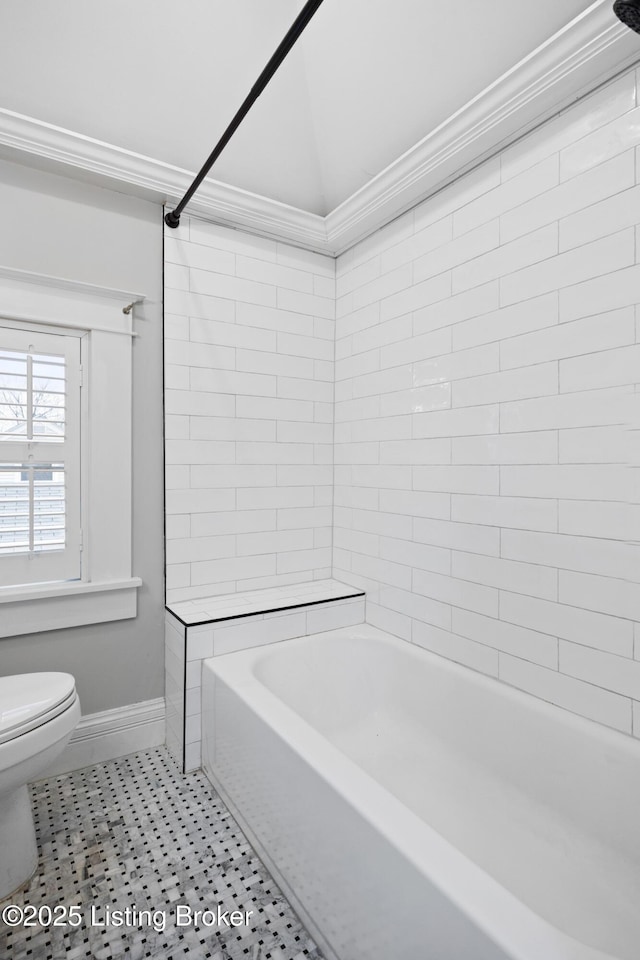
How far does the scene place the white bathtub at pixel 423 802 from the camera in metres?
1.02

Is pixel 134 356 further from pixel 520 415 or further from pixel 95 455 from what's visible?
pixel 520 415

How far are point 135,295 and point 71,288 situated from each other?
25 cm

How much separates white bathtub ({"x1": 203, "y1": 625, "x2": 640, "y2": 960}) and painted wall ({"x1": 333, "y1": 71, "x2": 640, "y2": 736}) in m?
0.17

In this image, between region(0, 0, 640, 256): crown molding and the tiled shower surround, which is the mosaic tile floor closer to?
the tiled shower surround

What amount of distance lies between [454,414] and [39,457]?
171 centimetres

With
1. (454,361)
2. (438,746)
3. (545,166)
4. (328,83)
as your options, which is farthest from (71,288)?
(438,746)

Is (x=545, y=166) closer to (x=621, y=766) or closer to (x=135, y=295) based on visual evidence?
(x=135, y=295)

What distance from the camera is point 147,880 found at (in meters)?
1.54

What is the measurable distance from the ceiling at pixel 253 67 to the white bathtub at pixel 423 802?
2208mm

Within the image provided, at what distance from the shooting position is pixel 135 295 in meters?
2.19

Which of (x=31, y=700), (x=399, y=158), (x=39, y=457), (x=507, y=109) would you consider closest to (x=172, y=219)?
(x=399, y=158)

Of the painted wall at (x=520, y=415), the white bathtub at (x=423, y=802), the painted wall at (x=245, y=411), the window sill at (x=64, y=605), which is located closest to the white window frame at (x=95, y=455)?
the window sill at (x=64, y=605)

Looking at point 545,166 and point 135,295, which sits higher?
point 545,166

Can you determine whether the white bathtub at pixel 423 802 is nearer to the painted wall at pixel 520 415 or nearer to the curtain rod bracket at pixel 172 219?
the painted wall at pixel 520 415
